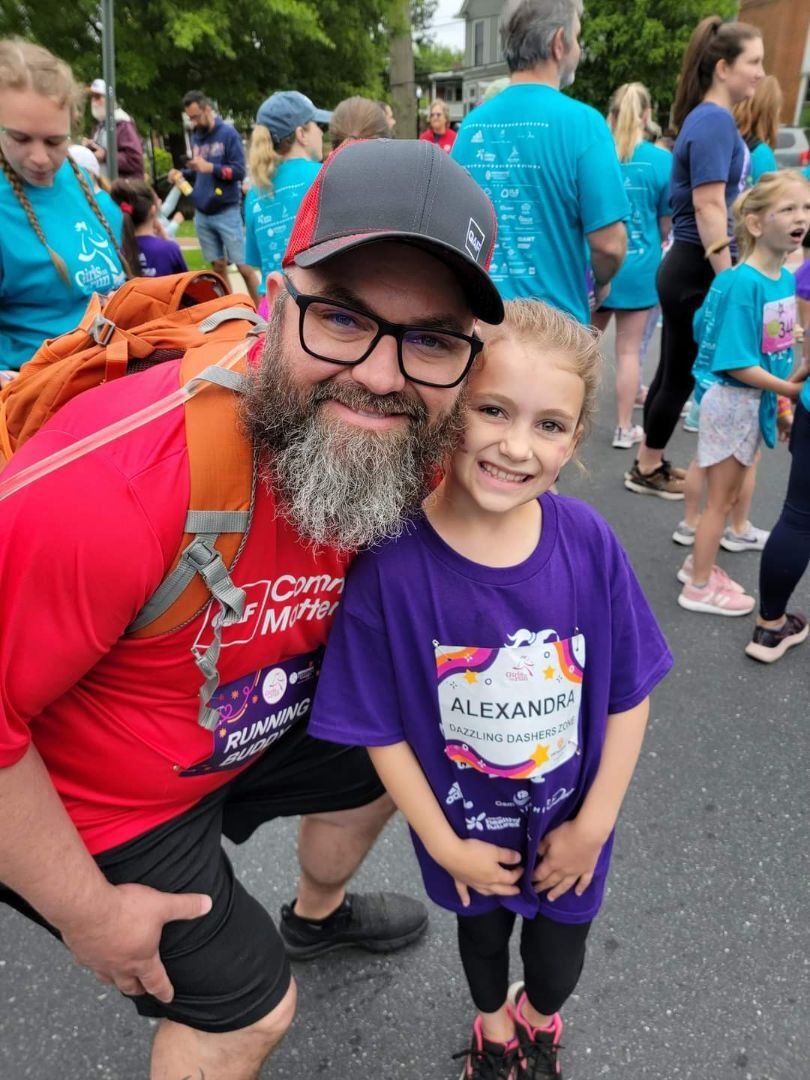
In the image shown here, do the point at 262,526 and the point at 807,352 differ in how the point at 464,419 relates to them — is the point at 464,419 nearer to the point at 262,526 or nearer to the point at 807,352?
the point at 262,526

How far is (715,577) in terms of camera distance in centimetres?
341

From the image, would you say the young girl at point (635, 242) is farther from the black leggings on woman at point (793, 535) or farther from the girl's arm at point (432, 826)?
the girl's arm at point (432, 826)

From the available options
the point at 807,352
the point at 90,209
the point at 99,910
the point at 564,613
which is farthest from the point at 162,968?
the point at 807,352

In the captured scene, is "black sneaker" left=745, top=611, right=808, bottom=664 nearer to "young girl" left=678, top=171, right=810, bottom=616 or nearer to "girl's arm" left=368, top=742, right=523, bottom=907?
"young girl" left=678, top=171, right=810, bottom=616

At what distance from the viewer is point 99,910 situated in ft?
4.10

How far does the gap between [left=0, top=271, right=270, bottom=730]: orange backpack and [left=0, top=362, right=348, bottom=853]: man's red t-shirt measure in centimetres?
2

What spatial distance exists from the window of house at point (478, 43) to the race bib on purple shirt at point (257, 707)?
60.6 metres

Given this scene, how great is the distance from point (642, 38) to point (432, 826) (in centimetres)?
3606

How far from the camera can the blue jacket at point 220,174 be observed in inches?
310

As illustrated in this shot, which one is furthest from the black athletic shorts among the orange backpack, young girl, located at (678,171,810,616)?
young girl, located at (678,171,810,616)

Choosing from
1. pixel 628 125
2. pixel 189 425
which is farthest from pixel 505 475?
pixel 628 125

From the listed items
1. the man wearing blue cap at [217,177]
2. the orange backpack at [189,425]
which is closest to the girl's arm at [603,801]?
the orange backpack at [189,425]

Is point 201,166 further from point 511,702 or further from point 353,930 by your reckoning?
point 511,702

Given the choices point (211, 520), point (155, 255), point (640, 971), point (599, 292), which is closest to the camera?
point (211, 520)
